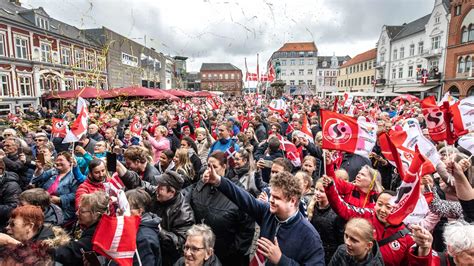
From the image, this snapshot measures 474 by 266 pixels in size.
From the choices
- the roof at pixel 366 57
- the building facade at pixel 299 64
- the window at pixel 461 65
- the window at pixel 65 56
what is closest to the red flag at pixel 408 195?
the window at pixel 65 56

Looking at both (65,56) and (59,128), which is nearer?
(59,128)

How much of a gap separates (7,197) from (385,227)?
14.3 ft

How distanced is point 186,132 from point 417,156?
22.8ft

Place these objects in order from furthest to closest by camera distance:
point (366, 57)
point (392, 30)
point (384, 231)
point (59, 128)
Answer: point (366, 57) → point (392, 30) → point (59, 128) → point (384, 231)

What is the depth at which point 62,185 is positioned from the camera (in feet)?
13.2

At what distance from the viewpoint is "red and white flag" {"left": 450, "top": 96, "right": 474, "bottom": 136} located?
163 inches

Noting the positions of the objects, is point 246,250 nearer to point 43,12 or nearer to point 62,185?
point 62,185

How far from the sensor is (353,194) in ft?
13.1

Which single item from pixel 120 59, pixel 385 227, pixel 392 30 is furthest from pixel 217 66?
pixel 385 227

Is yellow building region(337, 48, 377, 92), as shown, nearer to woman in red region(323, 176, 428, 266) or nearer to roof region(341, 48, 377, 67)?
roof region(341, 48, 377, 67)

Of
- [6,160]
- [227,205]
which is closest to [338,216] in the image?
[227,205]

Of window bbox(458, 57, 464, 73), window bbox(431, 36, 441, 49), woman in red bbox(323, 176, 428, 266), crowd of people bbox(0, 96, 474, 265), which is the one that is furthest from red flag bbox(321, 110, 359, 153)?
window bbox(431, 36, 441, 49)

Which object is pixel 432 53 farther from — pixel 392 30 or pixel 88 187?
pixel 88 187

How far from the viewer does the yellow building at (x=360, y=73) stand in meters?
54.3
